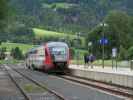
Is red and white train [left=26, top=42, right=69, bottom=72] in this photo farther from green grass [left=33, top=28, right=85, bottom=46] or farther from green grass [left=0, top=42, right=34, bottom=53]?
green grass [left=0, top=42, right=34, bottom=53]

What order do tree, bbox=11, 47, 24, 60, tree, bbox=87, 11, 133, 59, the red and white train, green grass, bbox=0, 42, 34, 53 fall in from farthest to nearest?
1. green grass, bbox=0, 42, 34, 53
2. tree, bbox=11, 47, 24, 60
3. tree, bbox=87, 11, 133, 59
4. the red and white train

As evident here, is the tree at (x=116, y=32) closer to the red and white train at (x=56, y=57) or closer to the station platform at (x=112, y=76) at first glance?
the red and white train at (x=56, y=57)

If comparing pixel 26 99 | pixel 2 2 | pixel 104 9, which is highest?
pixel 104 9

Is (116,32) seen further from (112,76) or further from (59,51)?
(112,76)

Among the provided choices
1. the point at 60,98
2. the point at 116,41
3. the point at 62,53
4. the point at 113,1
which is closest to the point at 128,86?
the point at 60,98

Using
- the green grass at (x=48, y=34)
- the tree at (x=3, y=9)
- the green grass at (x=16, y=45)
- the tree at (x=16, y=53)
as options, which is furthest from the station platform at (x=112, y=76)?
the green grass at (x=16, y=45)

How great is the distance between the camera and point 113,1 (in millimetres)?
192875

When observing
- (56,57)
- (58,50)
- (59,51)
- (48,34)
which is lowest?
(56,57)

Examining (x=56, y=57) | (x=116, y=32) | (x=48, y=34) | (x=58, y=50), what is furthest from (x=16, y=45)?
(x=56, y=57)

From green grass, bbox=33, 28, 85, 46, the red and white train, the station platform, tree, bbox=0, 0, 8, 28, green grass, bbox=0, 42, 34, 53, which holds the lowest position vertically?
the station platform

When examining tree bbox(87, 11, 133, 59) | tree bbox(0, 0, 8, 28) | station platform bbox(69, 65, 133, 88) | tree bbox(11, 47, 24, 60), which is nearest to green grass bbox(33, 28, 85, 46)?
tree bbox(87, 11, 133, 59)

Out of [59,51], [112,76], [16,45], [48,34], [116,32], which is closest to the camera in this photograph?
[112,76]

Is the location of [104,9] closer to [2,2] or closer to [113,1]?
[113,1]

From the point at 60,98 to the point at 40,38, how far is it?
5538 inches
